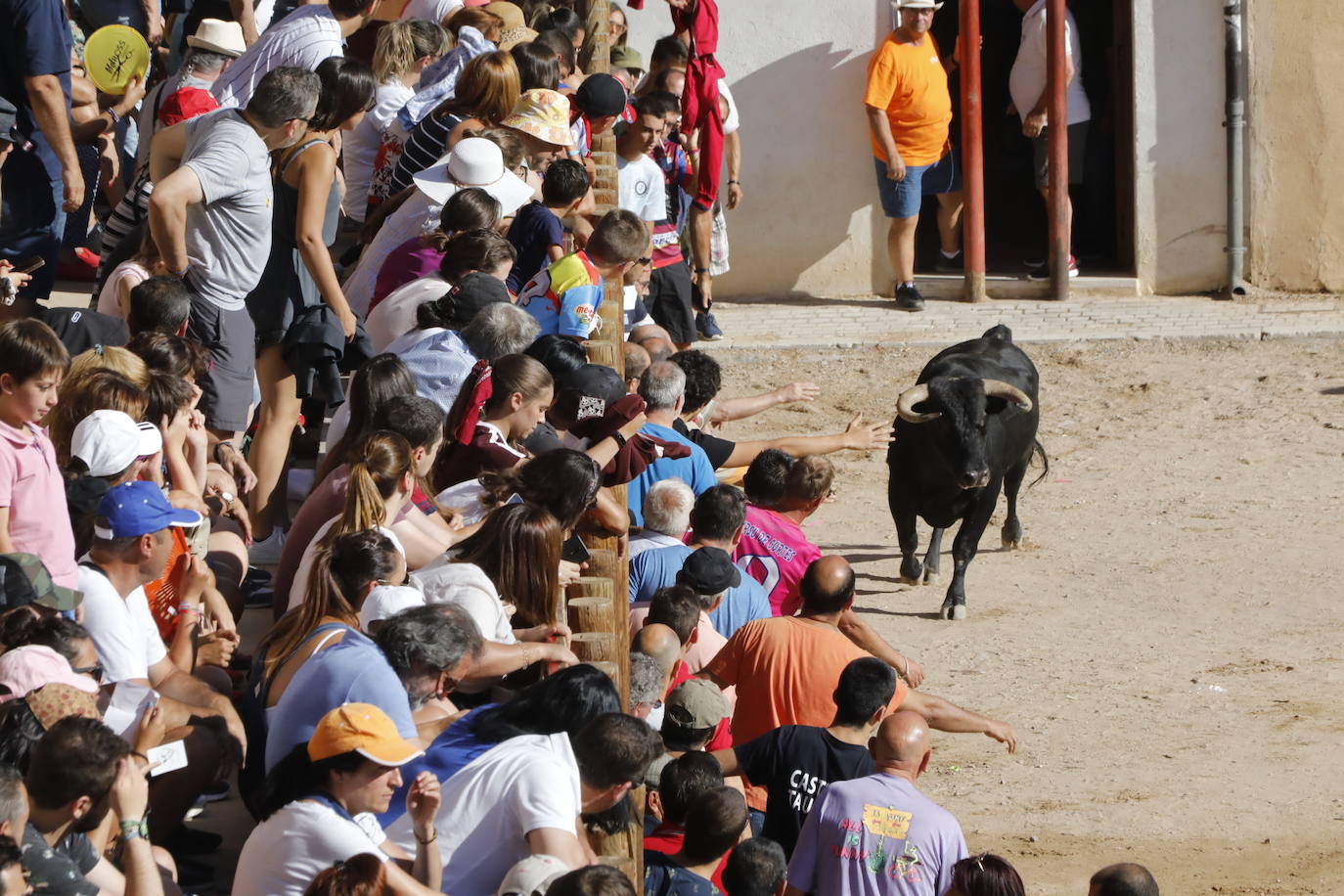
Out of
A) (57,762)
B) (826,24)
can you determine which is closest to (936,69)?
(826,24)

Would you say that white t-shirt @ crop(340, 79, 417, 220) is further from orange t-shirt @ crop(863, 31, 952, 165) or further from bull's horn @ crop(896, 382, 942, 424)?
orange t-shirt @ crop(863, 31, 952, 165)

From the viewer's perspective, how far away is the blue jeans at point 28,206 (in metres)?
8.30

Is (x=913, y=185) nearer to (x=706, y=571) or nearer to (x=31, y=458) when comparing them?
(x=706, y=571)

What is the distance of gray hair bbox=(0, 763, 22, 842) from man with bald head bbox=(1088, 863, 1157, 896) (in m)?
3.02

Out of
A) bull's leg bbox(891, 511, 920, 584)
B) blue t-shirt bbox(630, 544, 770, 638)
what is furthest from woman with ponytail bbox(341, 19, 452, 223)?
bull's leg bbox(891, 511, 920, 584)

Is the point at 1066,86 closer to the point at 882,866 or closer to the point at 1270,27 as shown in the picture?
the point at 1270,27

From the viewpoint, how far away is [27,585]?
4812 mm

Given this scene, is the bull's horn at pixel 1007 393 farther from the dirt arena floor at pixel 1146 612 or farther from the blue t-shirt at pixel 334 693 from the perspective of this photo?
the blue t-shirt at pixel 334 693

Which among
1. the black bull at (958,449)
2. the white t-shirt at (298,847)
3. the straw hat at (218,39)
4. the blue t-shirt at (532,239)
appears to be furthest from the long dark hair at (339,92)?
the black bull at (958,449)

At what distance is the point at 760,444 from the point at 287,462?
264cm

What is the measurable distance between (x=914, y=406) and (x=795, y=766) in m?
5.70

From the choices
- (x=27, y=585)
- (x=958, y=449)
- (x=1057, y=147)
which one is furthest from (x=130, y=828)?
(x=1057, y=147)

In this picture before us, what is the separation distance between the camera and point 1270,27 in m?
17.3

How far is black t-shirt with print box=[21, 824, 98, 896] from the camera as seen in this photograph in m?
4.00
